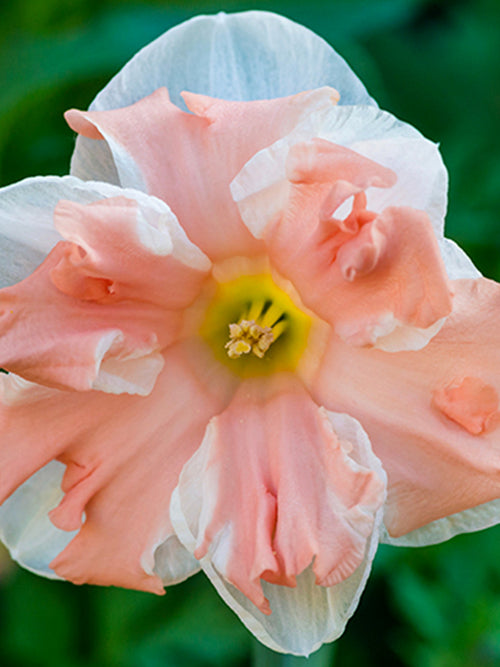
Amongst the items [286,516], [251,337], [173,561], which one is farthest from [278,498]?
[251,337]

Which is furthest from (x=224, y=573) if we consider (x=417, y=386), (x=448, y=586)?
(x=448, y=586)

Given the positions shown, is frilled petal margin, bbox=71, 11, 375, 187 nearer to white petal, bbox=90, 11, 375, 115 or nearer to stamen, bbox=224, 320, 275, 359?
white petal, bbox=90, 11, 375, 115

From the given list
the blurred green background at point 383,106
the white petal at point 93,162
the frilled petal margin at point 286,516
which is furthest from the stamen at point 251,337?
the blurred green background at point 383,106

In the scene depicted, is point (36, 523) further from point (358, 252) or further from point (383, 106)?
point (383, 106)

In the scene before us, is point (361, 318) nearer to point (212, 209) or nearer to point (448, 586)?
point (212, 209)

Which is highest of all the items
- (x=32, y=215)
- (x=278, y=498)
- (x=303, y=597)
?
(x=32, y=215)

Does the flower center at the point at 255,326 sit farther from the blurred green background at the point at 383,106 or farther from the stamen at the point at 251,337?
the blurred green background at the point at 383,106

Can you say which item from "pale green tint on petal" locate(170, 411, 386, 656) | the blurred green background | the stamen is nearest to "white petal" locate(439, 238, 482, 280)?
"pale green tint on petal" locate(170, 411, 386, 656)
